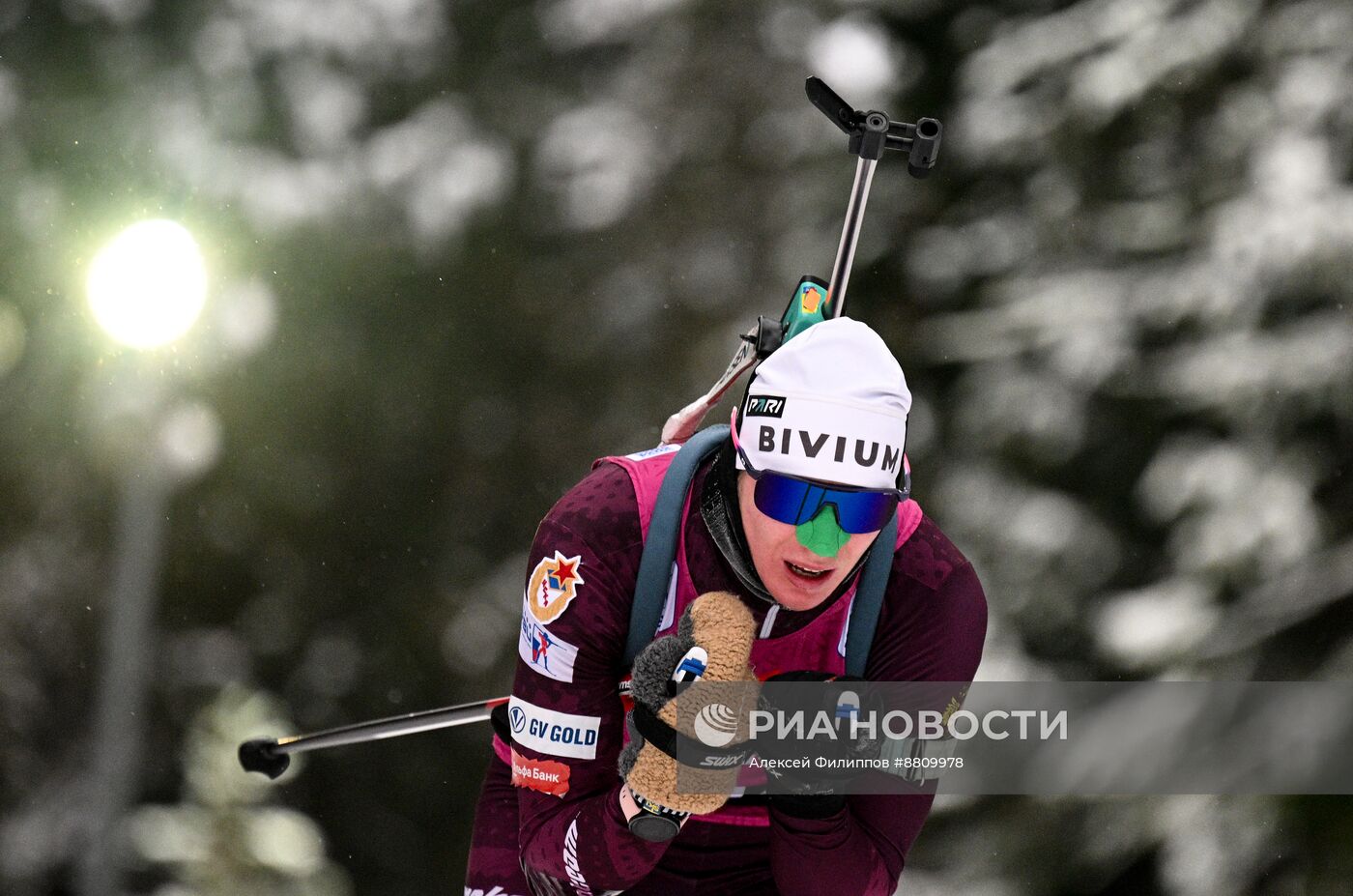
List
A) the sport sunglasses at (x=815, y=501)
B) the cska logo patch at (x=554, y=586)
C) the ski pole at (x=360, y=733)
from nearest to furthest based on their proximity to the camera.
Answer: the sport sunglasses at (x=815, y=501), the cska logo patch at (x=554, y=586), the ski pole at (x=360, y=733)

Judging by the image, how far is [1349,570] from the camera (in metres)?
3.78

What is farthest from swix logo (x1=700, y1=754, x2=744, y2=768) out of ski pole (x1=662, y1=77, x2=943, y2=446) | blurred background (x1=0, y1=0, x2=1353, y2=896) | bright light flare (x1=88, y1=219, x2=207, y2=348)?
bright light flare (x1=88, y1=219, x2=207, y2=348)

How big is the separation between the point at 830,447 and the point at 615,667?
1.38 ft

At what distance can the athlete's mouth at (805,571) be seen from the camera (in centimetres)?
166

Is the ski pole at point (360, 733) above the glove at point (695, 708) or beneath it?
beneath

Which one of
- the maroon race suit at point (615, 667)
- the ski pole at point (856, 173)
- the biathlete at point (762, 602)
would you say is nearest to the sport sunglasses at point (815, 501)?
the biathlete at point (762, 602)

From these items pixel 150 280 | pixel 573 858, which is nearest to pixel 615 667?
pixel 573 858

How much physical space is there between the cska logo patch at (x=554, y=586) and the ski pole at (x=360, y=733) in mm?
484

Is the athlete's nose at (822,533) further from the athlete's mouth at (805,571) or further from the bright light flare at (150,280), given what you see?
the bright light flare at (150,280)

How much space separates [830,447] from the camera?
162 cm

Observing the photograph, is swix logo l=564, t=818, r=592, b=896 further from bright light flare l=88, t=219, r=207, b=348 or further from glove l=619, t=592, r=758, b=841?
bright light flare l=88, t=219, r=207, b=348

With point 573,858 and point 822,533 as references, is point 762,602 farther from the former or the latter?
point 573,858

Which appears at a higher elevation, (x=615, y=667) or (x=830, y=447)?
(x=830, y=447)

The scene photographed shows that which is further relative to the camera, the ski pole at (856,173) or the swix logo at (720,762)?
the ski pole at (856,173)
